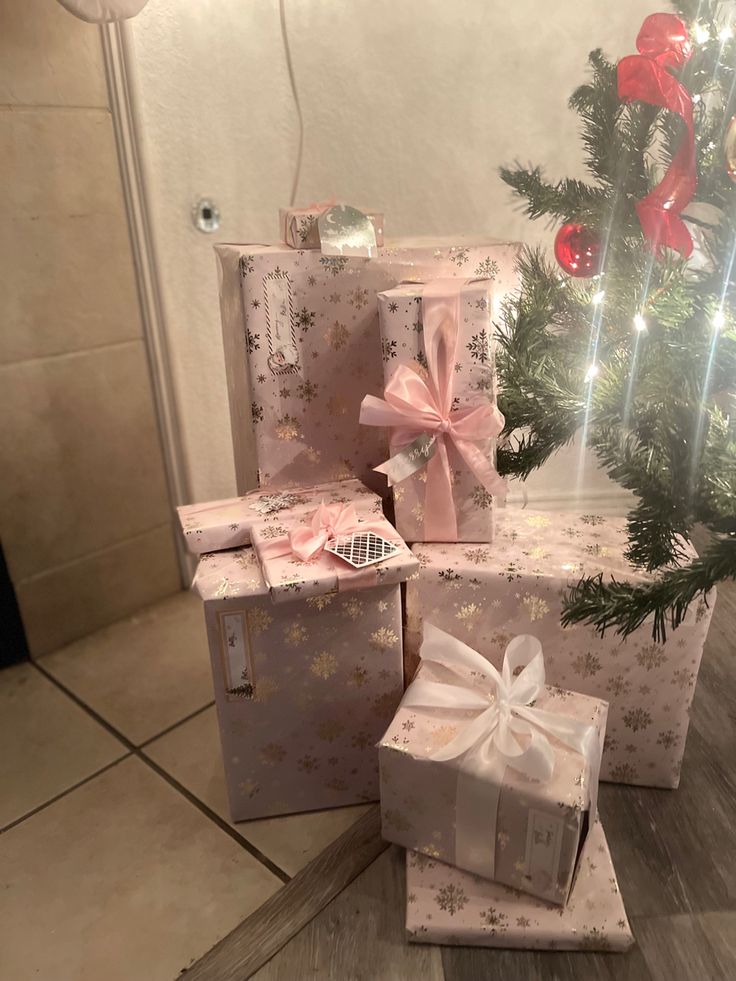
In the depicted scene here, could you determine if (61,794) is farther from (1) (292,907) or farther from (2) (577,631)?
(2) (577,631)

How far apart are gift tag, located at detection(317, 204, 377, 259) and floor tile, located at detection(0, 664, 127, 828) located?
2.56 ft

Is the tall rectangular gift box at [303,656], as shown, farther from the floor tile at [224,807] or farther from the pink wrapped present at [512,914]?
the pink wrapped present at [512,914]

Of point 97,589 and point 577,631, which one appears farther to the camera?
point 97,589

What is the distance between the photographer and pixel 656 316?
2.81 ft

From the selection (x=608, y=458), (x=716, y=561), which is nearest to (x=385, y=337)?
(x=608, y=458)

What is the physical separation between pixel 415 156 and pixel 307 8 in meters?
0.29

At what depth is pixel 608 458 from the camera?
Answer: 34.5 inches

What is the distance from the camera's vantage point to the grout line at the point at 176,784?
1.00 metres

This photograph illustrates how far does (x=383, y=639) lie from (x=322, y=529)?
16 centimetres

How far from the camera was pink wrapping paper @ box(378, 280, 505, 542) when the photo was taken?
38.4 inches

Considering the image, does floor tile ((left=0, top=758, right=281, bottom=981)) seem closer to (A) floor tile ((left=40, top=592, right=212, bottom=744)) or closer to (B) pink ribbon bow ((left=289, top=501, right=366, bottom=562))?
(A) floor tile ((left=40, top=592, right=212, bottom=744))

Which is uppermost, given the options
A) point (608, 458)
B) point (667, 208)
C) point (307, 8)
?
point (307, 8)

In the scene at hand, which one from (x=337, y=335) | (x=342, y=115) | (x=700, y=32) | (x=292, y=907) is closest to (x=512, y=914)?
(x=292, y=907)

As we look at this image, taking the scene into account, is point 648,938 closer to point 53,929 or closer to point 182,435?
point 53,929
